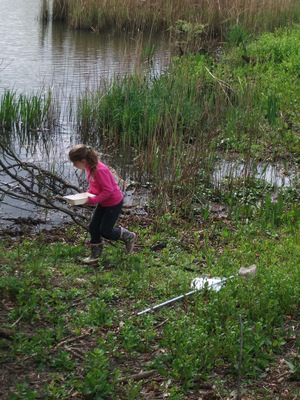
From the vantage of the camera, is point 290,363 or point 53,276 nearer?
point 290,363

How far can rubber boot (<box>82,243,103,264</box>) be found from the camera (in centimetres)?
632

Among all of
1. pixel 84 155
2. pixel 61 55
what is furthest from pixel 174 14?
pixel 84 155

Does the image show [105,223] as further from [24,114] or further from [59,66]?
[59,66]

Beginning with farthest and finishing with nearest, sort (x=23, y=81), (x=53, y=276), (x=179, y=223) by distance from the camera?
(x=23, y=81), (x=179, y=223), (x=53, y=276)

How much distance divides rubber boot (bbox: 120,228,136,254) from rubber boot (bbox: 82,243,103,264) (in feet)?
0.70

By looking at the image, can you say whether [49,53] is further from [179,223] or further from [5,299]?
[5,299]

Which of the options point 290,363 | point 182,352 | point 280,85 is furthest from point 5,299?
point 280,85

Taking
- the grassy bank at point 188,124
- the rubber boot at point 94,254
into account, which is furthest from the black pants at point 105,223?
the grassy bank at point 188,124

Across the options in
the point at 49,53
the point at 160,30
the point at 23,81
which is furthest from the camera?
the point at 160,30

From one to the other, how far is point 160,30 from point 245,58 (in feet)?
17.5

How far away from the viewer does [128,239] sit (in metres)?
6.60

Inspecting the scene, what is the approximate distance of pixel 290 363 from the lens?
4578mm

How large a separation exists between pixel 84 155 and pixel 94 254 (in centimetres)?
87

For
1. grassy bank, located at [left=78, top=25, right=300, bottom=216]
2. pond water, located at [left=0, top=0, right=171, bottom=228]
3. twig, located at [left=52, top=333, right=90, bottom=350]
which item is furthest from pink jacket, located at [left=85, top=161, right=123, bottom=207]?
pond water, located at [left=0, top=0, right=171, bottom=228]
